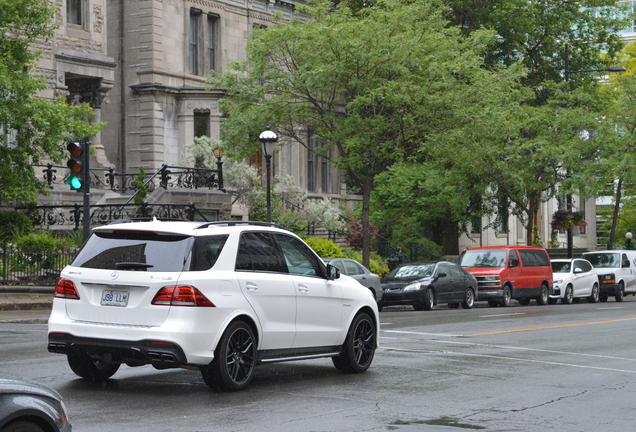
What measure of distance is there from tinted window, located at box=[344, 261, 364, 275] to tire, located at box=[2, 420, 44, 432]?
23.1 meters

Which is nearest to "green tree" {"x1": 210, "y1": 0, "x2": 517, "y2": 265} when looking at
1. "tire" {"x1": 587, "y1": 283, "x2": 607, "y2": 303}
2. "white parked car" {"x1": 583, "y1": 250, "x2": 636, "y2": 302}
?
"tire" {"x1": 587, "y1": 283, "x2": 607, "y2": 303}

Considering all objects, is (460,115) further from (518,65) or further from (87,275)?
(87,275)

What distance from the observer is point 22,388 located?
20.9 ft

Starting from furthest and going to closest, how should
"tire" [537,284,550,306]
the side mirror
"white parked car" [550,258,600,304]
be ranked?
"white parked car" [550,258,600,304] < "tire" [537,284,550,306] < the side mirror

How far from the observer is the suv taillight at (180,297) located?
10969 millimetres

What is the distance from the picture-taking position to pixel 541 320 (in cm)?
2464

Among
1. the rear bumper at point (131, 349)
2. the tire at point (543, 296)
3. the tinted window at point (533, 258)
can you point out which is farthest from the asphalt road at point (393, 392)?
the tire at point (543, 296)

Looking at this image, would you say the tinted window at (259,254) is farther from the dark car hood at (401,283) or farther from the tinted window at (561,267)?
the tinted window at (561,267)

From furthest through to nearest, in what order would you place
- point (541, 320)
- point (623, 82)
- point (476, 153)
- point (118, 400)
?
point (623, 82), point (476, 153), point (541, 320), point (118, 400)

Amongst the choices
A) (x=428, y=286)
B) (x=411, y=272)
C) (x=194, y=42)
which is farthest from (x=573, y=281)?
(x=194, y=42)

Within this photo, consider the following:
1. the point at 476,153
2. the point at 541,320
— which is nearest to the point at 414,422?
the point at 541,320

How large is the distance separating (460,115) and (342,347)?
2079 centimetres

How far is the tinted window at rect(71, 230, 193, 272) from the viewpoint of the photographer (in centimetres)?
1123

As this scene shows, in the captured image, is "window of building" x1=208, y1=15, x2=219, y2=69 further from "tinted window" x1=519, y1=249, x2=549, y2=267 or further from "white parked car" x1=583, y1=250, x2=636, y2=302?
"white parked car" x1=583, y1=250, x2=636, y2=302
